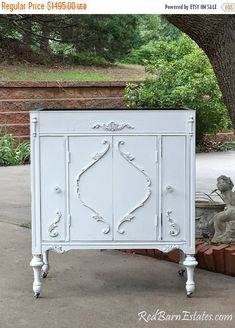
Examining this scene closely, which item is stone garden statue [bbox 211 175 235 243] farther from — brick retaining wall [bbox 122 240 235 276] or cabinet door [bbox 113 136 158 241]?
cabinet door [bbox 113 136 158 241]

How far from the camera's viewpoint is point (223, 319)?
436 cm

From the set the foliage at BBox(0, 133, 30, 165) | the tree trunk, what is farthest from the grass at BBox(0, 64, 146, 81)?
the tree trunk

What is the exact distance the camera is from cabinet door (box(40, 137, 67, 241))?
4652mm

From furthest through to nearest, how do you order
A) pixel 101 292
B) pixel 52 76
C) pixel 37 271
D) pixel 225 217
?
pixel 52 76, pixel 225 217, pixel 101 292, pixel 37 271

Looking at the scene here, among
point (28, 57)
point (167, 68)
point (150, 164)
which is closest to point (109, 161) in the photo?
point (150, 164)

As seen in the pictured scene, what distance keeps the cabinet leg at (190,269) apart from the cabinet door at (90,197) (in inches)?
21.6

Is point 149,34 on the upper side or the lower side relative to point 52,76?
upper

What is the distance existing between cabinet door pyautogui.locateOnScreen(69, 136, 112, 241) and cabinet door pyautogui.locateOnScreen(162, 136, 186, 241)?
371 millimetres

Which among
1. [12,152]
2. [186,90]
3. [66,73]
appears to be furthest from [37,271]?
[66,73]

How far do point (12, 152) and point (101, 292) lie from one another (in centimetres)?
876

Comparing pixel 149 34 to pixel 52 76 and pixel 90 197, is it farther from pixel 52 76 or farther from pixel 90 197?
pixel 90 197

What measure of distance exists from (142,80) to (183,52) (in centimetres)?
111

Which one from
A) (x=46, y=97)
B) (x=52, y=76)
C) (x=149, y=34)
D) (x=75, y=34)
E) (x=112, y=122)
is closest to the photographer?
(x=112, y=122)

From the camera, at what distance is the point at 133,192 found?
4660mm
